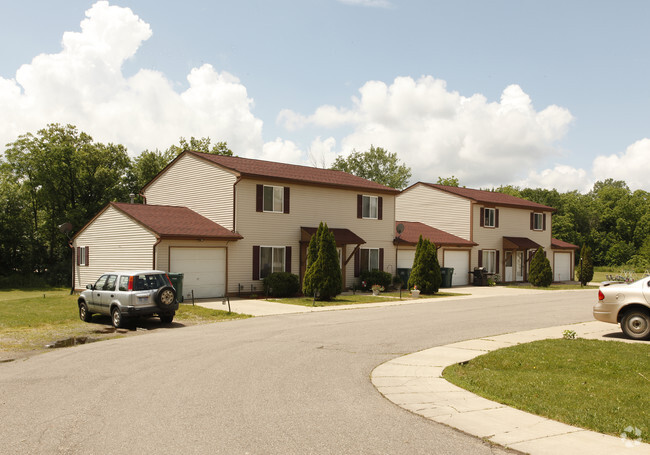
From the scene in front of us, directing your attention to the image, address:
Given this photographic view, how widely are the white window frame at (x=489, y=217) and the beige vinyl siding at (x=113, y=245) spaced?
80.3ft

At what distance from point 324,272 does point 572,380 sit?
1643 centimetres

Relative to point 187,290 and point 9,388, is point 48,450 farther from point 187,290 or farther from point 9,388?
point 187,290

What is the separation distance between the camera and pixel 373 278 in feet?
102

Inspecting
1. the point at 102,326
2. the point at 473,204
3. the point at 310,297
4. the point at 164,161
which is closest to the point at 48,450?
the point at 102,326

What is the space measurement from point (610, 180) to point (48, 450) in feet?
502

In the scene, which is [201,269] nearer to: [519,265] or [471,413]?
[471,413]

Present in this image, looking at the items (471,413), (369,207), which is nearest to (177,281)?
(369,207)

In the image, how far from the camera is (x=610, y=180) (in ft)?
456

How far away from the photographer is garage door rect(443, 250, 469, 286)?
37.3 meters

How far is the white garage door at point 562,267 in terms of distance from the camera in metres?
45.5

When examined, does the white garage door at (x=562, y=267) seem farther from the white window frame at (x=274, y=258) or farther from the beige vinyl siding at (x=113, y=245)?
the beige vinyl siding at (x=113, y=245)

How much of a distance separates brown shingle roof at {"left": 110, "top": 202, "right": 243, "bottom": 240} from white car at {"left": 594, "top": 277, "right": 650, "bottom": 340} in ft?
54.0

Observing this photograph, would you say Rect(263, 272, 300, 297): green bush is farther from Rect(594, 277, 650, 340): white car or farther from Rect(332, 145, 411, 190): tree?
Rect(332, 145, 411, 190): tree

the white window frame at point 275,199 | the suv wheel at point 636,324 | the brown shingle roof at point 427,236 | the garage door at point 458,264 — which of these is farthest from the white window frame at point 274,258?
the suv wheel at point 636,324
